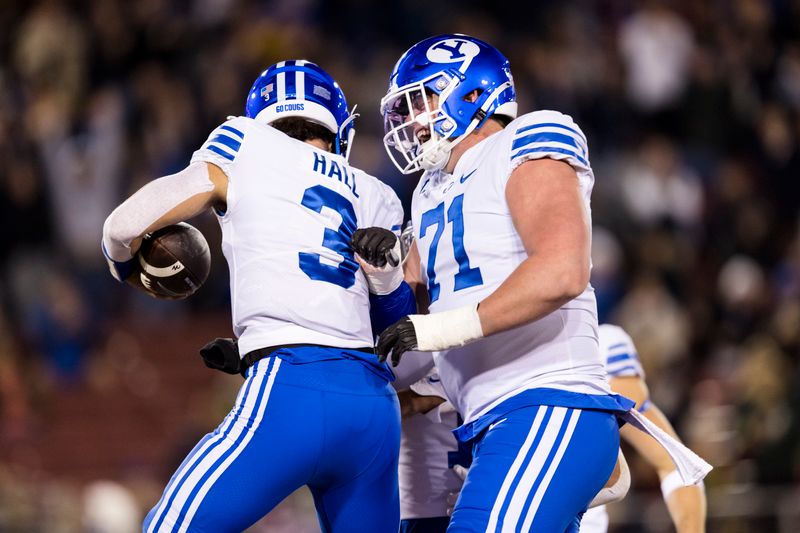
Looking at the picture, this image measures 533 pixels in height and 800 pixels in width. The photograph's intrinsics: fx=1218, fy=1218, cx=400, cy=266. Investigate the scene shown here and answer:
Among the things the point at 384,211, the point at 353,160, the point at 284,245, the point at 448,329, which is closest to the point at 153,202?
the point at 284,245

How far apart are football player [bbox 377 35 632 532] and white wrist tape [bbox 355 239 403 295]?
0.41 ft

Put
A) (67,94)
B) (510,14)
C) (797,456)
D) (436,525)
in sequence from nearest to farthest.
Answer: (436,525) → (797,456) → (67,94) → (510,14)

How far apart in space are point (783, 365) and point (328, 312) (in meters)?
6.31

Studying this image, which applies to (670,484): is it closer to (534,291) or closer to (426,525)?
(426,525)

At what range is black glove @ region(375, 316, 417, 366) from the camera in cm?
376

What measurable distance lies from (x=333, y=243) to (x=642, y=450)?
192 cm

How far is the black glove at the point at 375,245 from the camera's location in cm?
416

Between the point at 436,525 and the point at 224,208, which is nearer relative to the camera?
the point at 224,208

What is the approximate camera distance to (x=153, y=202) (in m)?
4.19

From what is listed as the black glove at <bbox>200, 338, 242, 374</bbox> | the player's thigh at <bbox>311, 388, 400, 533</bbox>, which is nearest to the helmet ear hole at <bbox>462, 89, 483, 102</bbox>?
→ the player's thigh at <bbox>311, 388, 400, 533</bbox>

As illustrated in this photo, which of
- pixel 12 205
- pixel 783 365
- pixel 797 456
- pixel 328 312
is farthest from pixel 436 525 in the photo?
pixel 12 205

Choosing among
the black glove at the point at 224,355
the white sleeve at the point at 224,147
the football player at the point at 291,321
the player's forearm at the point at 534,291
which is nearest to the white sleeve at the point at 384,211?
the football player at the point at 291,321

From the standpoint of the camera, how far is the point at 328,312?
423 cm

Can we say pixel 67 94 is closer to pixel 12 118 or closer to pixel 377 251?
pixel 12 118
